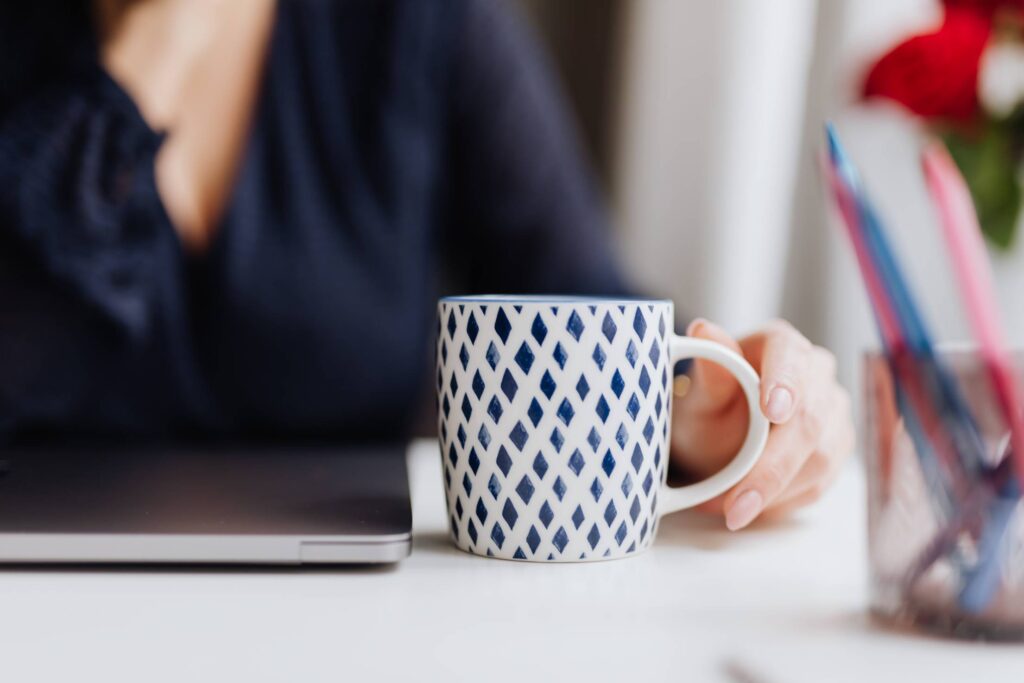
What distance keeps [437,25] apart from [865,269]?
2.43ft

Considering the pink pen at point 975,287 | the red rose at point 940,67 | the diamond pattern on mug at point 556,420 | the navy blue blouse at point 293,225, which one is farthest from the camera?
the navy blue blouse at point 293,225

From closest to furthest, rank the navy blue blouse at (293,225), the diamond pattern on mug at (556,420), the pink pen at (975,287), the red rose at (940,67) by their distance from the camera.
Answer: the pink pen at (975,287) < the diamond pattern on mug at (556,420) < the red rose at (940,67) < the navy blue blouse at (293,225)

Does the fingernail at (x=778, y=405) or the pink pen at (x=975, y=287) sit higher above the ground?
the pink pen at (x=975, y=287)

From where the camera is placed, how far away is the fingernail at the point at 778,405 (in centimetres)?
40

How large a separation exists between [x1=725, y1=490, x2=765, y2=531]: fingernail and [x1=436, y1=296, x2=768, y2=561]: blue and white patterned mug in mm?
39

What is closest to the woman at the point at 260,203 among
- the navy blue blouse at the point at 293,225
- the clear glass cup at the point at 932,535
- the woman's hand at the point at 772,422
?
the navy blue blouse at the point at 293,225

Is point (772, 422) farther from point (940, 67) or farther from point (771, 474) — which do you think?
point (940, 67)

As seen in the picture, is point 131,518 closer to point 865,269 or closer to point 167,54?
point 865,269

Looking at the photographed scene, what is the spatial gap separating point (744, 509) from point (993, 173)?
41 cm

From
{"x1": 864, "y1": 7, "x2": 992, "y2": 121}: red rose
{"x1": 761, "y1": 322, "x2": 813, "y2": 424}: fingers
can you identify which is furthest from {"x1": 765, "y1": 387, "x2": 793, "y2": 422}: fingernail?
{"x1": 864, "y1": 7, "x2": 992, "y2": 121}: red rose

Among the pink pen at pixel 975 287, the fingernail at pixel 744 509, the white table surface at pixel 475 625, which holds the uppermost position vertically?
the pink pen at pixel 975 287

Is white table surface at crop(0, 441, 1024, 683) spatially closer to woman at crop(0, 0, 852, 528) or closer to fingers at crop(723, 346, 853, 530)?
fingers at crop(723, 346, 853, 530)

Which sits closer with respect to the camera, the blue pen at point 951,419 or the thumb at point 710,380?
the blue pen at point 951,419

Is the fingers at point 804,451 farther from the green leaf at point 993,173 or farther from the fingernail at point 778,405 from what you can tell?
the green leaf at point 993,173
